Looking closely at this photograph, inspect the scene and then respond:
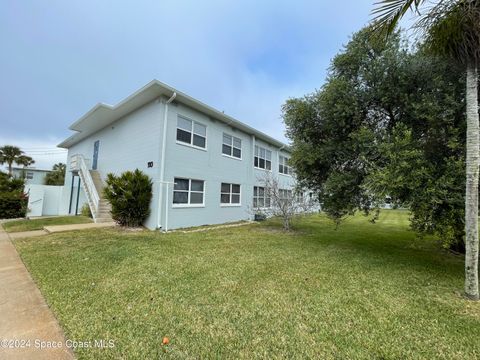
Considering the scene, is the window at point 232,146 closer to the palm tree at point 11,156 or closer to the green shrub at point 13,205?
the green shrub at point 13,205

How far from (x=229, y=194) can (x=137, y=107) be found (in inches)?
263

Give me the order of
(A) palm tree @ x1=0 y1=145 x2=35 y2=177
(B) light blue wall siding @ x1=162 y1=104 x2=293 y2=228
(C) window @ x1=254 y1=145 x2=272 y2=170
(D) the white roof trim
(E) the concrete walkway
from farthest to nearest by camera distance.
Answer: (A) palm tree @ x1=0 y1=145 x2=35 y2=177
(C) window @ x1=254 y1=145 x2=272 y2=170
(B) light blue wall siding @ x1=162 y1=104 x2=293 y2=228
(D) the white roof trim
(E) the concrete walkway

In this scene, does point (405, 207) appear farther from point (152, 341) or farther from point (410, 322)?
point (152, 341)

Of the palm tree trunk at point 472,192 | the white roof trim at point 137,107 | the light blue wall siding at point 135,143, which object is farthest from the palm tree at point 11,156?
the palm tree trunk at point 472,192

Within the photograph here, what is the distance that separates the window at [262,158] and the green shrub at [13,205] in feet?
50.8

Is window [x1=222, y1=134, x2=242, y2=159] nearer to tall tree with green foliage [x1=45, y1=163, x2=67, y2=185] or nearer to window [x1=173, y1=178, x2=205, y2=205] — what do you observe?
window [x1=173, y1=178, x2=205, y2=205]

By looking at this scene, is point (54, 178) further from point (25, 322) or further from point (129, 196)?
point (25, 322)

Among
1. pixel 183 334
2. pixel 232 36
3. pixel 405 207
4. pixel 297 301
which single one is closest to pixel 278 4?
pixel 232 36

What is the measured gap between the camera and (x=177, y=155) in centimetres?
1041

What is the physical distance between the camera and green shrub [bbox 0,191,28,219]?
14355 millimetres

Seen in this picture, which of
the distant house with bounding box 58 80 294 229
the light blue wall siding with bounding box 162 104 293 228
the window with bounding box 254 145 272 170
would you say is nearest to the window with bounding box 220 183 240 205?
the distant house with bounding box 58 80 294 229

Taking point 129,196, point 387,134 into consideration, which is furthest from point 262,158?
point 387,134

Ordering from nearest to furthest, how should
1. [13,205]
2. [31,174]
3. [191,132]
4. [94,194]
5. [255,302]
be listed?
[255,302], [191,132], [94,194], [13,205], [31,174]

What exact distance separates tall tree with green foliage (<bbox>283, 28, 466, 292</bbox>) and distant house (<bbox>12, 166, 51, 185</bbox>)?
30.7 m
